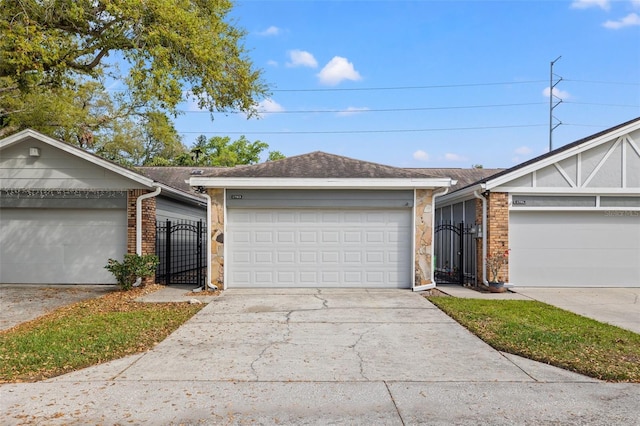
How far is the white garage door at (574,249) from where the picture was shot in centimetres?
1150

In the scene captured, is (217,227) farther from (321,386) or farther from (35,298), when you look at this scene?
(321,386)

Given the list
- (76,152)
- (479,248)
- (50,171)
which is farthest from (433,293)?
(50,171)

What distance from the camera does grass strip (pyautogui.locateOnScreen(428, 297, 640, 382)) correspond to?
516 centimetres

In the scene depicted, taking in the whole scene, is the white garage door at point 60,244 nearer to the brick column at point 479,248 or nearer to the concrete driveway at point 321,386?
the concrete driveway at point 321,386

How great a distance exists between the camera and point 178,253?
48.9ft

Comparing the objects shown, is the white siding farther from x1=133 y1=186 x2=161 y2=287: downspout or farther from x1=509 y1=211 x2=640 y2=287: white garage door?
x1=509 y1=211 x2=640 y2=287: white garage door

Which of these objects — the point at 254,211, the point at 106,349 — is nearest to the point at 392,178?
the point at 254,211

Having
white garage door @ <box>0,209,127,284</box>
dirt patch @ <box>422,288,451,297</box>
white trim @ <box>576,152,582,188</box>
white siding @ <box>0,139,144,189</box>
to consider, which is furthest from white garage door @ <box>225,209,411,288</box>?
white trim @ <box>576,152,582,188</box>

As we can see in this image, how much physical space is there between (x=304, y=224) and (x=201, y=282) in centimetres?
347

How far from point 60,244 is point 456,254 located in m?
12.0

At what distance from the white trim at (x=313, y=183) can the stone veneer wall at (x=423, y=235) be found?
41cm

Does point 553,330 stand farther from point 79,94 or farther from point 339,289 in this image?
point 79,94

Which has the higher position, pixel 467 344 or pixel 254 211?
pixel 254 211

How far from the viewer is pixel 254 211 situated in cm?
1107
